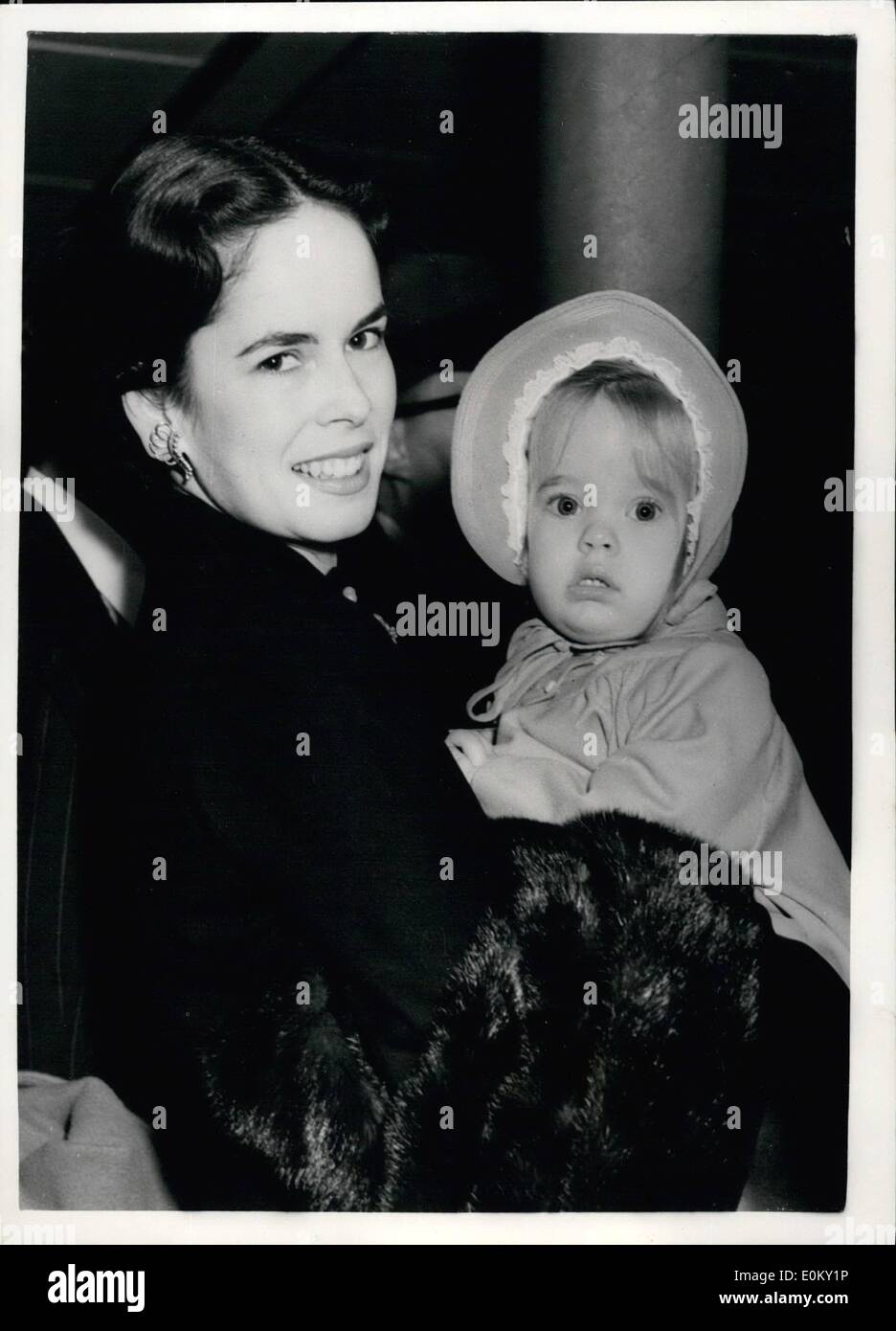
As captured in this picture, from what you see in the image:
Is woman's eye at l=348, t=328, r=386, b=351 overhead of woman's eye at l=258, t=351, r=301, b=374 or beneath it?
overhead

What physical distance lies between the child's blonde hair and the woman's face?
0.56ft

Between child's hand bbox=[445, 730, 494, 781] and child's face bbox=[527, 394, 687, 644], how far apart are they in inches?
6.0

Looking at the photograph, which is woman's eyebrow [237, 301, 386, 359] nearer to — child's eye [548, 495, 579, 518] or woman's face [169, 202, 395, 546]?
woman's face [169, 202, 395, 546]

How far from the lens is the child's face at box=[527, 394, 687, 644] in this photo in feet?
4.35

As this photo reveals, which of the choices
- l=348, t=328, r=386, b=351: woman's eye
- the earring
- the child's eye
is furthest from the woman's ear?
the child's eye

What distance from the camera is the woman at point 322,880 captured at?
130 centimetres

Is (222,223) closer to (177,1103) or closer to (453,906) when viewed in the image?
(453,906)

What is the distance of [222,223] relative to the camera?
4.34 ft

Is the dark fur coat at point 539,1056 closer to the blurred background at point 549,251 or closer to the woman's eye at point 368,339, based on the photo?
the blurred background at point 549,251

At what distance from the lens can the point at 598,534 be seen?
1.33m

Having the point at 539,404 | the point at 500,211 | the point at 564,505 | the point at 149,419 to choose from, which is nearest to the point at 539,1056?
the point at 564,505

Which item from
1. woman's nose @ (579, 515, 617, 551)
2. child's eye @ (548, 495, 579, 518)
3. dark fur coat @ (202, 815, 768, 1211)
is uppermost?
child's eye @ (548, 495, 579, 518)

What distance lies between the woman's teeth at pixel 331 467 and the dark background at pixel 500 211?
0.11 metres
